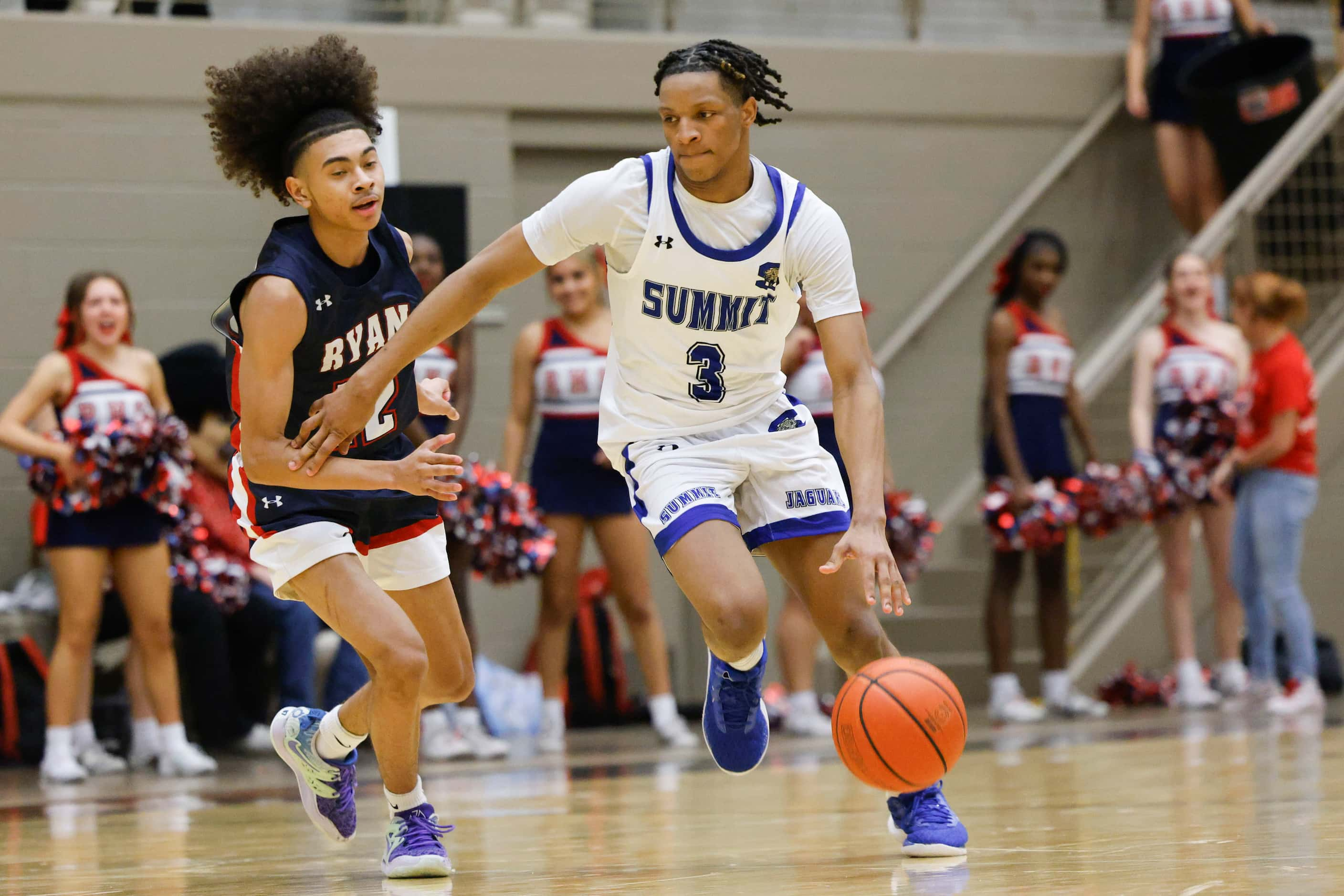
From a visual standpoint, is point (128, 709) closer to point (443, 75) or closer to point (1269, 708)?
point (443, 75)

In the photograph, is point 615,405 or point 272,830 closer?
point 615,405

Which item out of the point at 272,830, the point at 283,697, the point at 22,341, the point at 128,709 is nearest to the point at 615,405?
the point at 272,830

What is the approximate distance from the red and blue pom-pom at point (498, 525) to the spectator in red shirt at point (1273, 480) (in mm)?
3520

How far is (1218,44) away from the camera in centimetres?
1048

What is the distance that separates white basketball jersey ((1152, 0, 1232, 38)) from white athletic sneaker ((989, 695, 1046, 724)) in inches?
181

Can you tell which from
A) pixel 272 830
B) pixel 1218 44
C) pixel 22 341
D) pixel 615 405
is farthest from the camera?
pixel 1218 44

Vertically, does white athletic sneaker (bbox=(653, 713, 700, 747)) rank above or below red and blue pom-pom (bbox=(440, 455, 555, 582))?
below

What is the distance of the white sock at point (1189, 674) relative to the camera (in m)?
8.57

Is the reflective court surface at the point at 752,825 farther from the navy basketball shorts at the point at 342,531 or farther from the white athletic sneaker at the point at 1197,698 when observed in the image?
the white athletic sneaker at the point at 1197,698

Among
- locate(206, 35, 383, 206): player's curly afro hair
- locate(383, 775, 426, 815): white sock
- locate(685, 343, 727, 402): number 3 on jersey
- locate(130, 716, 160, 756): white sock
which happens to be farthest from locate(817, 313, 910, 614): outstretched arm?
locate(130, 716, 160, 756): white sock

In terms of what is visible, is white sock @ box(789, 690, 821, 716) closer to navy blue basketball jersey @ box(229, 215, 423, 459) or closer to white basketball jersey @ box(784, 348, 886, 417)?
white basketball jersey @ box(784, 348, 886, 417)

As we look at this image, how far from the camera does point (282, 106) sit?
4.20 metres

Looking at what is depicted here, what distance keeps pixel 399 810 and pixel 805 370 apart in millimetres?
4020

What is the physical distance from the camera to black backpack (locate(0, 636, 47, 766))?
25.6ft
